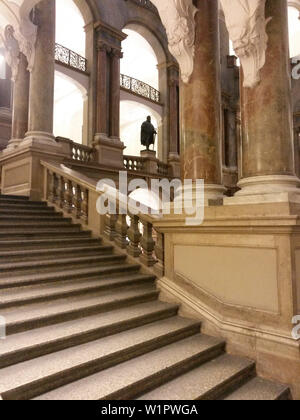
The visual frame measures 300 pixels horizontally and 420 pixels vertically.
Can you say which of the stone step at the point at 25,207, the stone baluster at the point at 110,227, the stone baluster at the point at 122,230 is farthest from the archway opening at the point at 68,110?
the stone baluster at the point at 122,230

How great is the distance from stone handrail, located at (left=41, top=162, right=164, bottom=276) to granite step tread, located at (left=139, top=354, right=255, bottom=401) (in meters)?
1.46

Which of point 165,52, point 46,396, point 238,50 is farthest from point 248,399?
point 165,52

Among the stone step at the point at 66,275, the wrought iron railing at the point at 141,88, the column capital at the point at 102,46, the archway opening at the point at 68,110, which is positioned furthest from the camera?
the archway opening at the point at 68,110

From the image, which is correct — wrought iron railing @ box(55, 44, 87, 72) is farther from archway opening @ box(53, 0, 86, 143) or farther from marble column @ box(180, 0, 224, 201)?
marble column @ box(180, 0, 224, 201)

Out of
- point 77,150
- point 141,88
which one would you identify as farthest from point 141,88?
point 77,150

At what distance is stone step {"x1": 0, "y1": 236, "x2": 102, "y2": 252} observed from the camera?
426 centimetres

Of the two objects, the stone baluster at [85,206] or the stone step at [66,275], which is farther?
the stone baluster at [85,206]

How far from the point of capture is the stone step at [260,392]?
2.56 meters

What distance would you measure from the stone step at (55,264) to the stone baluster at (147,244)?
17.7 inches

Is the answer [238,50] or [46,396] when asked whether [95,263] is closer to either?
[46,396]

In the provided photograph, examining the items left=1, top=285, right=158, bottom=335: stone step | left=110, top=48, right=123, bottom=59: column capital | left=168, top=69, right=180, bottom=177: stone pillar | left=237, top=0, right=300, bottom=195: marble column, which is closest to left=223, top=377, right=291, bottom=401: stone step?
left=1, top=285, right=158, bottom=335: stone step

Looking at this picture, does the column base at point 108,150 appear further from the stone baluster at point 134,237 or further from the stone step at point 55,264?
the stone step at point 55,264

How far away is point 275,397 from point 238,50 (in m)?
3.11

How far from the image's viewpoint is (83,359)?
8.19 feet
